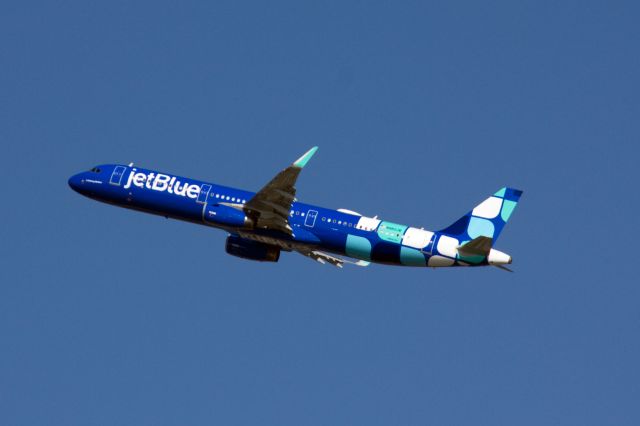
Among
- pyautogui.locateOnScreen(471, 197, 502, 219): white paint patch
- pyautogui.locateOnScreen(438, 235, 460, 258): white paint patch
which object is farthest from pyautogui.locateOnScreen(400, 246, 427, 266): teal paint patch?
pyautogui.locateOnScreen(471, 197, 502, 219): white paint patch

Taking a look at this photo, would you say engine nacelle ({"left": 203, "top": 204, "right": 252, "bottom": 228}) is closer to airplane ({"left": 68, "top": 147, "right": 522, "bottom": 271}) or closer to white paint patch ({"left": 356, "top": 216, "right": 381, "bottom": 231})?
airplane ({"left": 68, "top": 147, "right": 522, "bottom": 271})

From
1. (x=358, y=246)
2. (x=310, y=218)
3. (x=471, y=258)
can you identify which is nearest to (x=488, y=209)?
(x=471, y=258)

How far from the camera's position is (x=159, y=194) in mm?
81125

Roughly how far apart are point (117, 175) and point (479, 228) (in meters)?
26.1

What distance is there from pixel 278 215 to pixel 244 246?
6.75m

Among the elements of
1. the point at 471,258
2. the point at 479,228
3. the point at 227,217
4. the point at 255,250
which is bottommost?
Answer: the point at 255,250

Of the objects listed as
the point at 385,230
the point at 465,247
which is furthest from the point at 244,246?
the point at 465,247

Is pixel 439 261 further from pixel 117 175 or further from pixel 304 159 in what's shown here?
pixel 117 175

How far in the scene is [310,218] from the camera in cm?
7881

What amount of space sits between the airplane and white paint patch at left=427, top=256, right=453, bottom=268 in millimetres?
33

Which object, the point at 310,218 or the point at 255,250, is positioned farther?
the point at 255,250

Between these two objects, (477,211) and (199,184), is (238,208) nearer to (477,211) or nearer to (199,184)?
(199,184)

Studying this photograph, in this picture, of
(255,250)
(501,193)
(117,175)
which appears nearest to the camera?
(501,193)

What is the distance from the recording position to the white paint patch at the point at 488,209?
79312 mm
